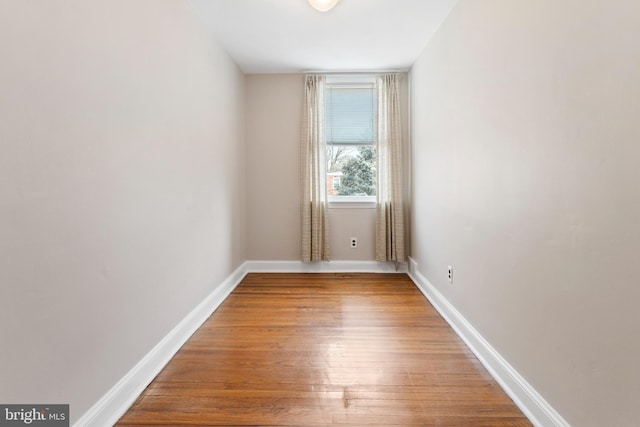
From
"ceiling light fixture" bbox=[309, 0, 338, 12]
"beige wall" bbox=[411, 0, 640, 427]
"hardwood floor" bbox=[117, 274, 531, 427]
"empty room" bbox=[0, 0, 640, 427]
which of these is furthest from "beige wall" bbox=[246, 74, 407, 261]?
"beige wall" bbox=[411, 0, 640, 427]

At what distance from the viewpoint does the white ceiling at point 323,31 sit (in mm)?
2359

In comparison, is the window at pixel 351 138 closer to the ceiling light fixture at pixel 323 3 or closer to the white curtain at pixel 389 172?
the white curtain at pixel 389 172

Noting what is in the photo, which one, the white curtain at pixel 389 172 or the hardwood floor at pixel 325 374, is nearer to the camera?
the hardwood floor at pixel 325 374

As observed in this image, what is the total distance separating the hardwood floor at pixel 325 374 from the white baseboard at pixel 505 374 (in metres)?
0.05

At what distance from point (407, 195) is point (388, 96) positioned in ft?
3.98

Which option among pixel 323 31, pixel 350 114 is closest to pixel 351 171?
pixel 350 114

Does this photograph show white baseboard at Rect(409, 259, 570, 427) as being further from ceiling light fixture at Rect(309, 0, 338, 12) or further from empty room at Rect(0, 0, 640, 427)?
ceiling light fixture at Rect(309, 0, 338, 12)

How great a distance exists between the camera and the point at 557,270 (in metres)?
1.25

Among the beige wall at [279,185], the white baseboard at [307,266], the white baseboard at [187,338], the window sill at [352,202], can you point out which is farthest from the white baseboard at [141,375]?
the window sill at [352,202]

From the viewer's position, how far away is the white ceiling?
92.9 inches

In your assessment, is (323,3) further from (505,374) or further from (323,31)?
(505,374)

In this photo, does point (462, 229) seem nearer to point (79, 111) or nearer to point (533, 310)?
point (533, 310)

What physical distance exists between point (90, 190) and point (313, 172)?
264 centimetres

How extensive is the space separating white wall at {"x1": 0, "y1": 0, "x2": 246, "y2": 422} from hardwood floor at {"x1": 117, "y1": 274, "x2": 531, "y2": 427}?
0.99 feet
